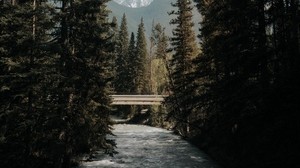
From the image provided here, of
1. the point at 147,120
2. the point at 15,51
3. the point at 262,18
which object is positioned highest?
the point at 262,18

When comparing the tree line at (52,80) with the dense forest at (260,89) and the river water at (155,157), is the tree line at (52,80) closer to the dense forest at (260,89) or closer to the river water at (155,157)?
the river water at (155,157)

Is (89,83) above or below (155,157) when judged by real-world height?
above

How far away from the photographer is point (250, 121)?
52.5ft

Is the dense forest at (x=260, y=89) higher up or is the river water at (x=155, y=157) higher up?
the dense forest at (x=260, y=89)

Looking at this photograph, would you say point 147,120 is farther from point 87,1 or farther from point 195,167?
point 87,1

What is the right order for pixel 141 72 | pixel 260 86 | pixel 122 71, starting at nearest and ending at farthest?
1. pixel 260 86
2. pixel 141 72
3. pixel 122 71

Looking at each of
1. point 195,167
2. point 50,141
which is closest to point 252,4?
point 195,167

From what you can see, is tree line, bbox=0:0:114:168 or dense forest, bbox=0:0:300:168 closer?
dense forest, bbox=0:0:300:168

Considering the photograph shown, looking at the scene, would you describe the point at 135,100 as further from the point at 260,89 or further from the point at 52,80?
the point at 260,89

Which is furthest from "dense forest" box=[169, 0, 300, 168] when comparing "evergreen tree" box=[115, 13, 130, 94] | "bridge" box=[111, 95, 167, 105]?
"evergreen tree" box=[115, 13, 130, 94]

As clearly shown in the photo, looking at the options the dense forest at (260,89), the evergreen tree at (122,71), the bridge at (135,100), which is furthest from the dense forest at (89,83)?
the evergreen tree at (122,71)

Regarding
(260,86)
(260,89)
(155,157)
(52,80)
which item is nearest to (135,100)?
(155,157)

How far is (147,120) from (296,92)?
5365 centimetres

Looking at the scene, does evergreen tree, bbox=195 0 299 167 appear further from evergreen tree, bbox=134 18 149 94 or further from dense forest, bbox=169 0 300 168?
evergreen tree, bbox=134 18 149 94
